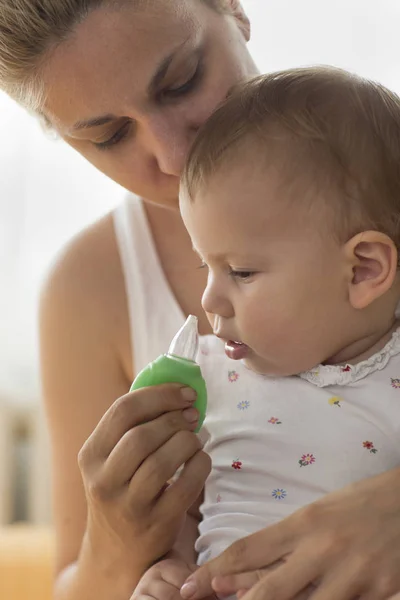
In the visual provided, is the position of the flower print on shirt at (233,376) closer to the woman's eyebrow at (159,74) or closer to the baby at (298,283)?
the baby at (298,283)

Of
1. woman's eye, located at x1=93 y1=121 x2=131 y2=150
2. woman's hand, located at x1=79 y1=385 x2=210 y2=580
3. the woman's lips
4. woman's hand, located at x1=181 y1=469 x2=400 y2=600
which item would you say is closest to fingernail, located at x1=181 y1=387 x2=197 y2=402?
woman's hand, located at x1=79 y1=385 x2=210 y2=580

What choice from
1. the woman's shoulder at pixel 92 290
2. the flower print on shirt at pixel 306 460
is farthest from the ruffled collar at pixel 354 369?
the woman's shoulder at pixel 92 290

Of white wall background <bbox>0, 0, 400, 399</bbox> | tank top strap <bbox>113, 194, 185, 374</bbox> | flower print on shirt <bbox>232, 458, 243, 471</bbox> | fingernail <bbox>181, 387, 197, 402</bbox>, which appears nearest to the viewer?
fingernail <bbox>181, 387, 197, 402</bbox>

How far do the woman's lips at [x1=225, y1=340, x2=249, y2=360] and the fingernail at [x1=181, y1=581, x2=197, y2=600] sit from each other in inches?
13.3

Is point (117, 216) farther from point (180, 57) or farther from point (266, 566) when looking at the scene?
point (266, 566)

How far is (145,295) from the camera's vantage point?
1.73m

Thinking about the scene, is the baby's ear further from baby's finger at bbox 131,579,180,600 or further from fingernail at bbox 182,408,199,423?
baby's finger at bbox 131,579,180,600

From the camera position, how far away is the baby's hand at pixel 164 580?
4.17 ft

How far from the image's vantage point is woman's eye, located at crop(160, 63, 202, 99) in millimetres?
1452

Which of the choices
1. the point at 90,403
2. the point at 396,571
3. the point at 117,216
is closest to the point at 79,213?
the point at 117,216

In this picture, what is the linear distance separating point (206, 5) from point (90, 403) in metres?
0.75

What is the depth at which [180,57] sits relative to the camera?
1.42m

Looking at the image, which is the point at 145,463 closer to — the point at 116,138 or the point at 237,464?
the point at 237,464

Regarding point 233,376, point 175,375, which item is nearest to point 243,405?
point 233,376
